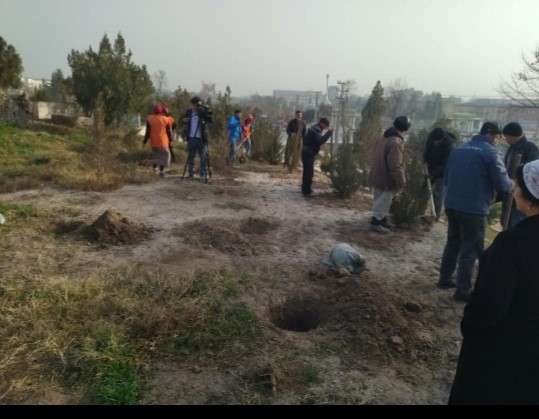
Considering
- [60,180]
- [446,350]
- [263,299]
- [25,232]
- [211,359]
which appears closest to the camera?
[211,359]

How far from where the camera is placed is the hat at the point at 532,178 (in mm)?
1791

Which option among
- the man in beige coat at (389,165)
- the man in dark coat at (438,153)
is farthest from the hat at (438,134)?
the man in beige coat at (389,165)

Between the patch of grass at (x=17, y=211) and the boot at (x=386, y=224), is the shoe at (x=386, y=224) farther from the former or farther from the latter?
the patch of grass at (x=17, y=211)

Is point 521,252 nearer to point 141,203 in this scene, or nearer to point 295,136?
point 141,203

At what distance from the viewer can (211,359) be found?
3.08 meters

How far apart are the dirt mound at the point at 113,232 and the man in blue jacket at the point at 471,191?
358cm

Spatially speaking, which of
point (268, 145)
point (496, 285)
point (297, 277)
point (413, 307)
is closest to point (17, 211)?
point (297, 277)

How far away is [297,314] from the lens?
4.06 m

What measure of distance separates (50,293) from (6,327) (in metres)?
0.53

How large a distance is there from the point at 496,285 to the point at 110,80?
16.0 m

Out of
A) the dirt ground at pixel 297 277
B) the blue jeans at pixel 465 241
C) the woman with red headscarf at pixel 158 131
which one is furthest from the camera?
the woman with red headscarf at pixel 158 131

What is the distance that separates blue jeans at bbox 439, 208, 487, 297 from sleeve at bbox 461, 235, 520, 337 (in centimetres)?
259

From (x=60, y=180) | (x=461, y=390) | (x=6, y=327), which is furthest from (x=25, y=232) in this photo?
(x=461, y=390)

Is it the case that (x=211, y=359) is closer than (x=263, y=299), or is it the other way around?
(x=211, y=359)
